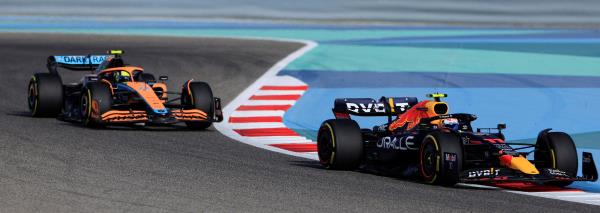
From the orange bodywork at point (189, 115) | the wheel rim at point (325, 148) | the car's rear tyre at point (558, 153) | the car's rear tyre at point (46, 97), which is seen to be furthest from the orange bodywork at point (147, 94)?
the car's rear tyre at point (558, 153)

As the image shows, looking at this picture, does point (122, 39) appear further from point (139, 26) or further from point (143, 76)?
point (143, 76)

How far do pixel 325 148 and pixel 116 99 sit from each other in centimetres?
511

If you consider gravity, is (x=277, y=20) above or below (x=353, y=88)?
above

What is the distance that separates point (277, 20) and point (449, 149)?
30.6 m

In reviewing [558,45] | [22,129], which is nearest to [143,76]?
[22,129]

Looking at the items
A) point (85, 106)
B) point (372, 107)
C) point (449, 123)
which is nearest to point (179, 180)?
point (449, 123)

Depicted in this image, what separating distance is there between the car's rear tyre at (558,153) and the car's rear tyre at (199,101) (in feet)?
18.4

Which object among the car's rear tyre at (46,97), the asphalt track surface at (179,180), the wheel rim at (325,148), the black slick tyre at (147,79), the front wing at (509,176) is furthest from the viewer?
the car's rear tyre at (46,97)

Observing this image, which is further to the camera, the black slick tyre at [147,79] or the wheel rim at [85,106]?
the black slick tyre at [147,79]

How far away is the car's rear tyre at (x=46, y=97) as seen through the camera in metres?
16.1

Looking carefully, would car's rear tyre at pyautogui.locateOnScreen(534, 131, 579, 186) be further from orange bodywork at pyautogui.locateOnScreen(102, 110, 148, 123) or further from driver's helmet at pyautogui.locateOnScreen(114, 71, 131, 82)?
driver's helmet at pyautogui.locateOnScreen(114, 71, 131, 82)

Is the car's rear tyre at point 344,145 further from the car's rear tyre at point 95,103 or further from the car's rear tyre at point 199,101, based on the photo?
the car's rear tyre at point 95,103

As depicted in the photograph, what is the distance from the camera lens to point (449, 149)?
32.1ft

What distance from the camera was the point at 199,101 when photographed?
15305mm
